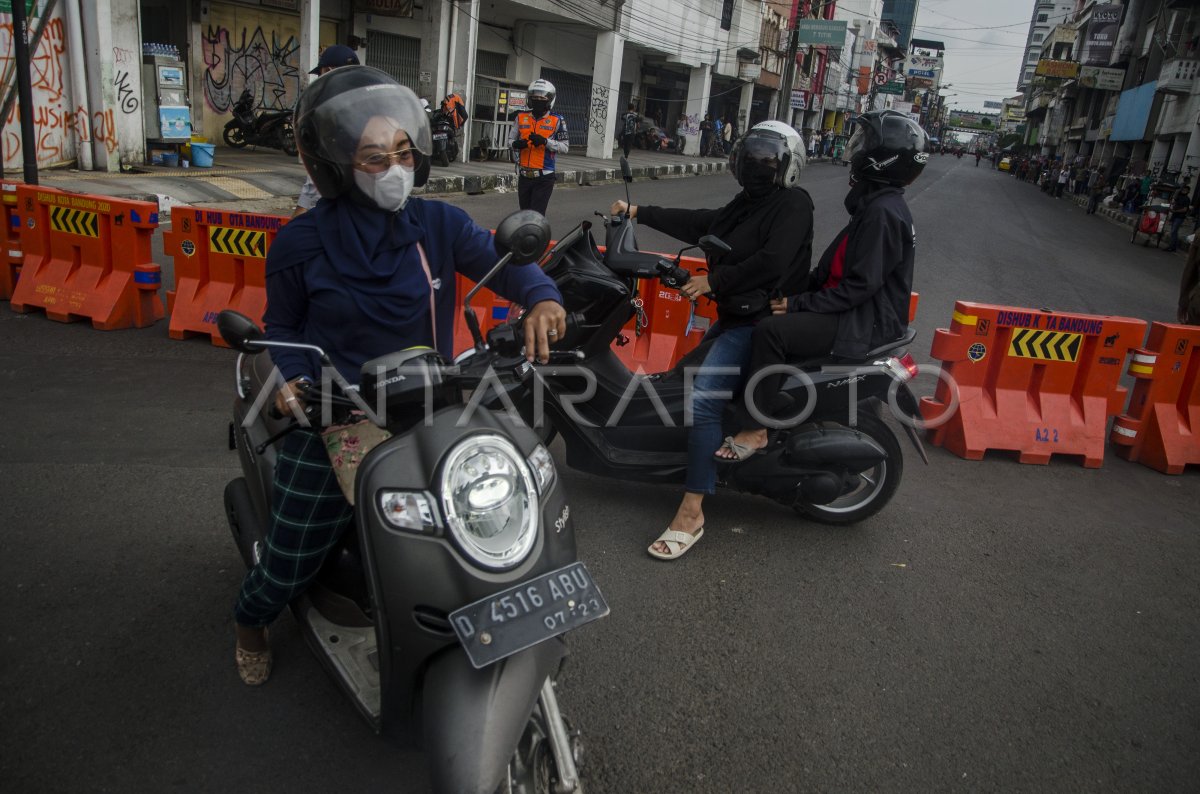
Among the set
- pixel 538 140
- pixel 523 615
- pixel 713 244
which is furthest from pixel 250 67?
pixel 523 615

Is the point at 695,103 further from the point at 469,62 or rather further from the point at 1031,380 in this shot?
the point at 1031,380

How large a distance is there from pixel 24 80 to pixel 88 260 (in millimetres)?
3065

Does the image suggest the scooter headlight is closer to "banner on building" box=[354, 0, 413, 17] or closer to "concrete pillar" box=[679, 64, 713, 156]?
"banner on building" box=[354, 0, 413, 17]

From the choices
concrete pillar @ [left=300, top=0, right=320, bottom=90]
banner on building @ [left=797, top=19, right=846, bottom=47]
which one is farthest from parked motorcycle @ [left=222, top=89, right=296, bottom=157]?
banner on building @ [left=797, top=19, right=846, bottom=47]

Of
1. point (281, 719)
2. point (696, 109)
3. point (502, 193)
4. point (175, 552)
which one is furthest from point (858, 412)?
point (696, 109)

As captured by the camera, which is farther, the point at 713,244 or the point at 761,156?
the point at 761,156

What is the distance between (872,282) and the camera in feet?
11.7

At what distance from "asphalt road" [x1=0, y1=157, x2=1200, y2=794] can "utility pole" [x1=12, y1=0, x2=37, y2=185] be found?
14.4 feet

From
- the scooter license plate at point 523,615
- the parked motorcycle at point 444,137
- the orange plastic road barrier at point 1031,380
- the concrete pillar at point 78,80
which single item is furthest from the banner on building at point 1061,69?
the scooter license plate at point 523,615

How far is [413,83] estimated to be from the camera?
A: 22203 millimetres

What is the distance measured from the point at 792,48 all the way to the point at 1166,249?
14.1 m

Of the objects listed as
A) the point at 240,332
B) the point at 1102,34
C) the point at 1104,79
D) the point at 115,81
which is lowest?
the point at 240,332

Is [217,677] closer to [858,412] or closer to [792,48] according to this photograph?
[858,412]

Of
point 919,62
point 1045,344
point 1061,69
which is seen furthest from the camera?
point 919,62
